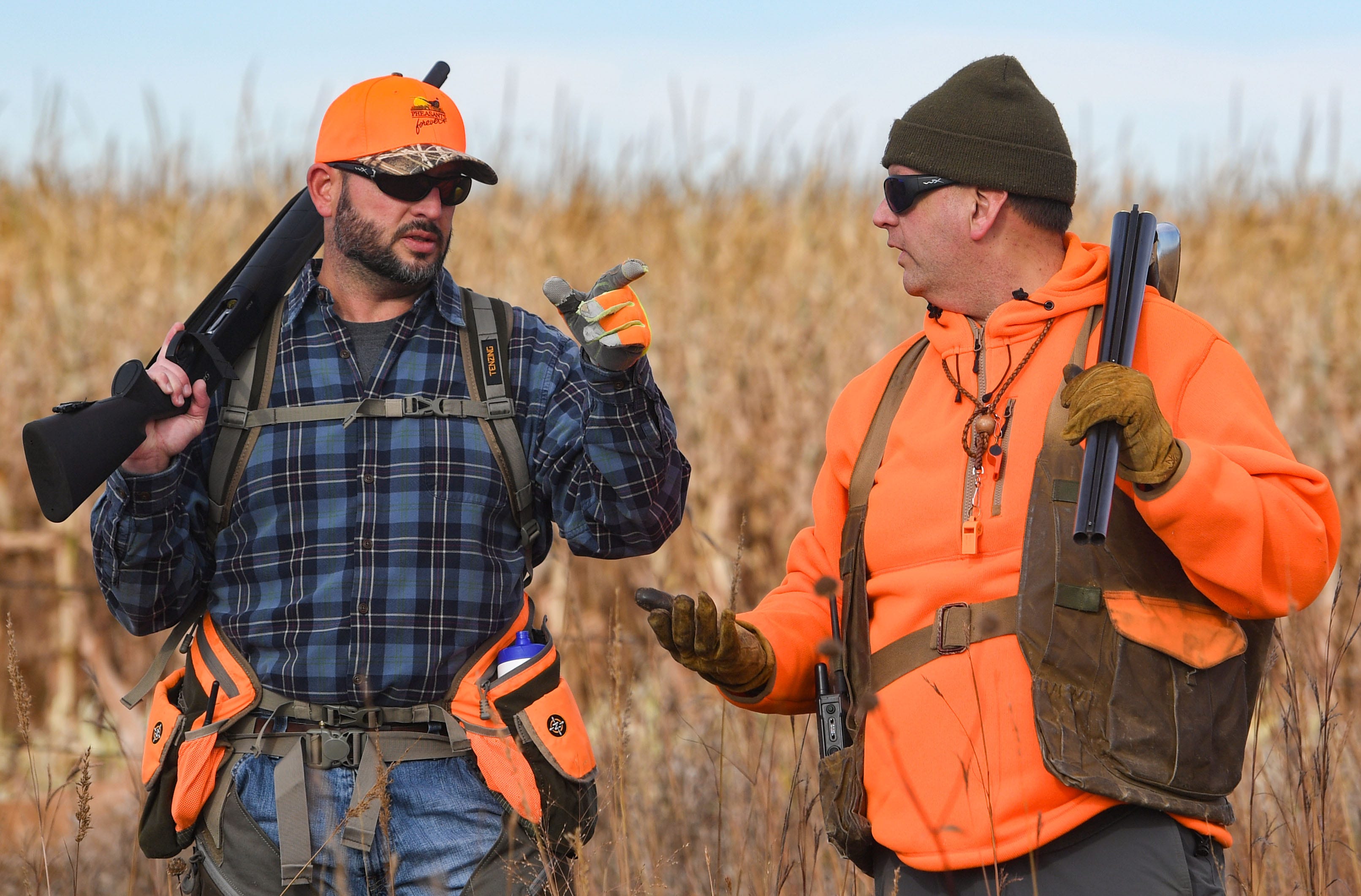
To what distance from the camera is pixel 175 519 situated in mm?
3105

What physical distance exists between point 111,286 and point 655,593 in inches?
268

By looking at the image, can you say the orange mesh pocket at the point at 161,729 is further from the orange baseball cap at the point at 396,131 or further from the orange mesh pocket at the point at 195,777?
the orange baseball cap at the point at 396,131

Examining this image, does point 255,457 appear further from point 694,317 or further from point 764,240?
point 764,240

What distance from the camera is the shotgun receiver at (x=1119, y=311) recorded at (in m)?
2.30

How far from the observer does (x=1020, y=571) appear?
8.29ft

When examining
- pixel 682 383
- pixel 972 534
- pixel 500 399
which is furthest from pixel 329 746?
pixel 682 383

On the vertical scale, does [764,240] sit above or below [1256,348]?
above

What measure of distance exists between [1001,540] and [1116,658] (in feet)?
1.07

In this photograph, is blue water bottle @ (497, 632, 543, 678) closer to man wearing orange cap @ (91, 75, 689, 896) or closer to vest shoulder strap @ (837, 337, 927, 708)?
man wearing orange cap @ (91, 75, 689, 896)

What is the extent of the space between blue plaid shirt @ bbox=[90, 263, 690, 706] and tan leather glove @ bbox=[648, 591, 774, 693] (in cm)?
49

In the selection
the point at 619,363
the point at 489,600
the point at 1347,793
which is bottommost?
the point at 1347,793

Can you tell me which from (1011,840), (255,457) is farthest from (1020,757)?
(255,457)

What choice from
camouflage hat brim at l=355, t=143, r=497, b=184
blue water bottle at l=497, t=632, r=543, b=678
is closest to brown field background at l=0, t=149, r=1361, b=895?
blue water bottle at l=497, t=632, r=543, b=678

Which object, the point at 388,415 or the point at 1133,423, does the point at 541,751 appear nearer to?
the point at 388,415
